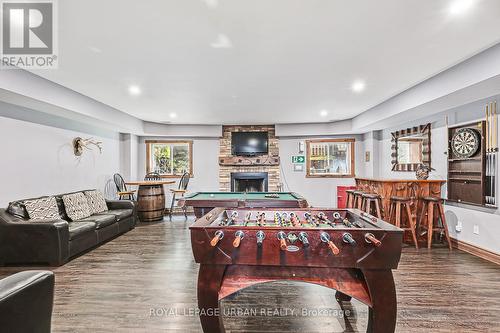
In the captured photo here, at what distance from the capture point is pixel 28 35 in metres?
2.25

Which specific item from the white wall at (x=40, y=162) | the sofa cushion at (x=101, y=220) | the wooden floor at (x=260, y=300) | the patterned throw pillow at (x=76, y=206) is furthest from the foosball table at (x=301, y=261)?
the white wall at (x=40, y=162)

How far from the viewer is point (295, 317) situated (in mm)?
2107

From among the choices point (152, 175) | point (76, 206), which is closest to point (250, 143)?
point (152, 175)

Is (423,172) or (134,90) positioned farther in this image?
(423,172)

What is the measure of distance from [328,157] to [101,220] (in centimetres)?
576

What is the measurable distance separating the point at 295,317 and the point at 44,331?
1777 mm

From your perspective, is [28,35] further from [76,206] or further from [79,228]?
[76,206]

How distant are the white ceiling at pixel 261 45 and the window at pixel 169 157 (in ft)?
9.96

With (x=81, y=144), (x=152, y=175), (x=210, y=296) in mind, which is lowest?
(x=210, y=296)

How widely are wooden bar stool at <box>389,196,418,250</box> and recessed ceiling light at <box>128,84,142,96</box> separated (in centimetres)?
448

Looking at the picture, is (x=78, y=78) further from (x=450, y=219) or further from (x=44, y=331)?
(x=450, y=219)

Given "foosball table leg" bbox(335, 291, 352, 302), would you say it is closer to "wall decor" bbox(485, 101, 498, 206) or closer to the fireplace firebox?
"wall decor" bbox(485, 101, 498, 206)

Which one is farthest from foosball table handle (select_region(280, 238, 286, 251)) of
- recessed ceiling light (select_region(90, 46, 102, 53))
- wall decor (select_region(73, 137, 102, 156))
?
wall decor (select_region(73, 137, 102, 156))

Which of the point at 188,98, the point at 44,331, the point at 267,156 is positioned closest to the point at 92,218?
the point at 188,98
